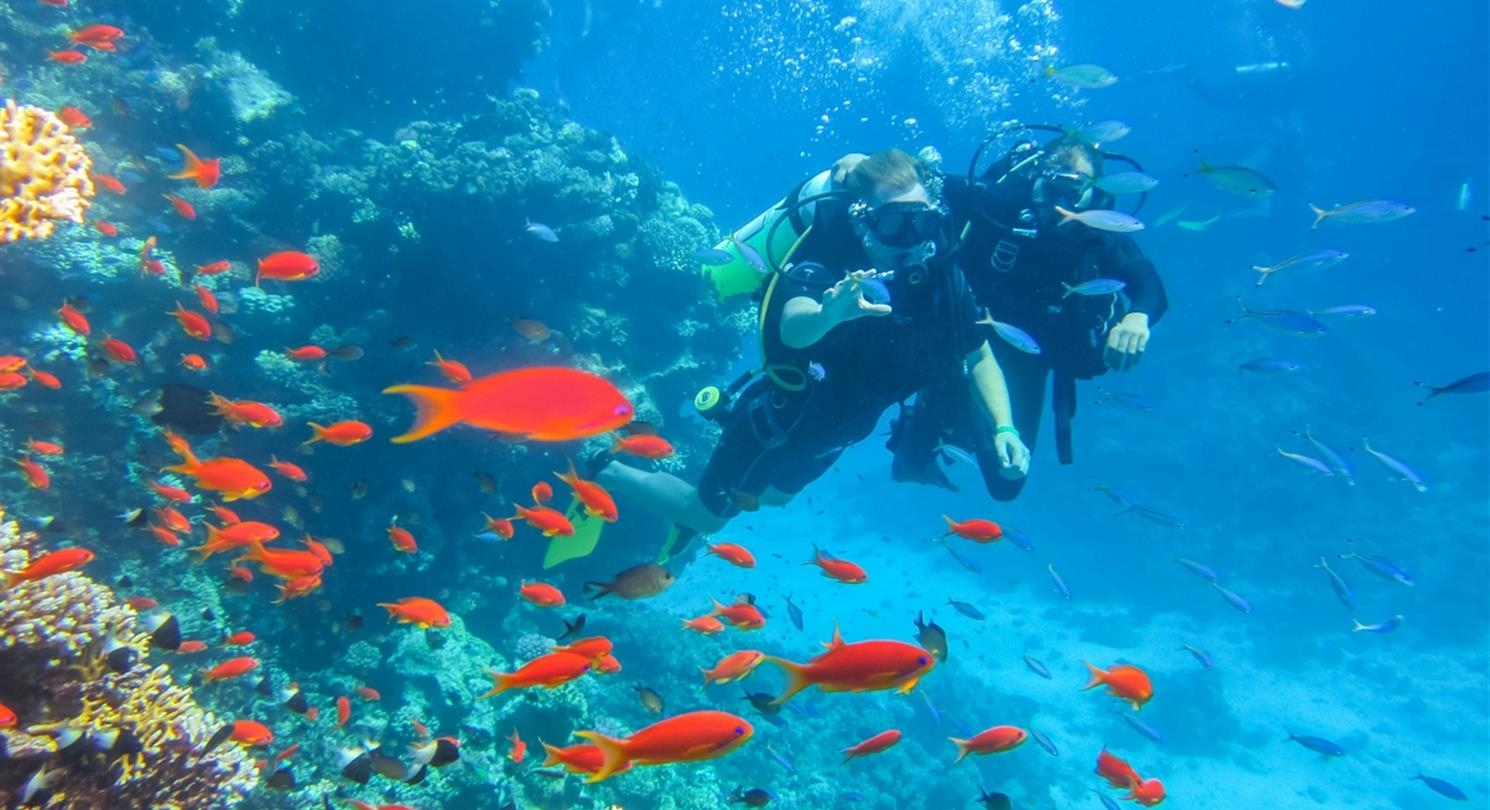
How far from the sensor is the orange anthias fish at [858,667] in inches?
117

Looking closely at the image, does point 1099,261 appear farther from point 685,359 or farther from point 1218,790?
point 1218,790

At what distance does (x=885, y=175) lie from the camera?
15.5 ft

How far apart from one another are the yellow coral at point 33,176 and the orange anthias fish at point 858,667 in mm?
5421

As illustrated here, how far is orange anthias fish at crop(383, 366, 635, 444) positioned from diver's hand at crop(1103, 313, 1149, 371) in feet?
14.5

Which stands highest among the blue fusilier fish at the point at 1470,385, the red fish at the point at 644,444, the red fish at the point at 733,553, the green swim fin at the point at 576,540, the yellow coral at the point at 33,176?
the yellow coral at the point at 33,176

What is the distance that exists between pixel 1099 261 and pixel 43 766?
25.7 ft

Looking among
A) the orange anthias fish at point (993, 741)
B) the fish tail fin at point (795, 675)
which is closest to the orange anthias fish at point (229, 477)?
the fish tail fin at point (795, 675)

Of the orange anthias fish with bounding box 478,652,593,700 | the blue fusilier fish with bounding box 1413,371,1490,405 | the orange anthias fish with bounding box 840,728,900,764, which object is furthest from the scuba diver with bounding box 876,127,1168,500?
the orange anthias fish with bounding box 478,652,593,700

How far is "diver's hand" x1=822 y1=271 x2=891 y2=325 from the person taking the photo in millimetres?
3879

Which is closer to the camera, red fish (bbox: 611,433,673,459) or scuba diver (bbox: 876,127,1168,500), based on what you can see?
red fish (bbox: 611,433,673,459)

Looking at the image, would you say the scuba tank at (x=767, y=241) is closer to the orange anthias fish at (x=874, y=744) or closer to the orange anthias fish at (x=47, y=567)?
the orange anthias fish at (x=874, y=744)

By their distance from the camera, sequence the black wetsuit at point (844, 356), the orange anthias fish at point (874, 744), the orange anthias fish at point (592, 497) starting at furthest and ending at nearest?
the black wetsuit at point (844, 356), the orange anthias fish at point (592, 497), the orange anthias fish at point (874, 744)

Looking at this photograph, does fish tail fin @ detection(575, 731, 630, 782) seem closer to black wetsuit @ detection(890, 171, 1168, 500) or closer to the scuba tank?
the scuba tank

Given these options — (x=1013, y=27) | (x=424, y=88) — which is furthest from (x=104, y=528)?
(x=1013, y=27)
